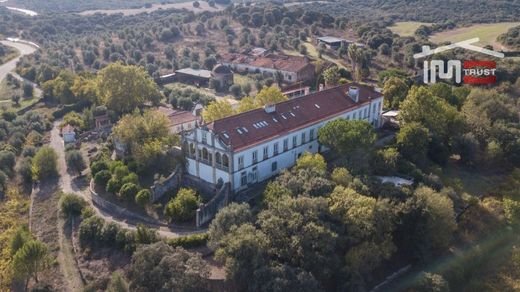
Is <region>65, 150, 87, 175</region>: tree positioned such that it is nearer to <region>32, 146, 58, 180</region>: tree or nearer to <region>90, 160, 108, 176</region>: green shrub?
<region>32, 146, 58, 180</region>: tree

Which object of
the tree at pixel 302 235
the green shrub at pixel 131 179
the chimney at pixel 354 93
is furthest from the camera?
the chimney at pixel 354 93

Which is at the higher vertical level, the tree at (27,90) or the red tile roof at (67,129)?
the tree at (27,90)

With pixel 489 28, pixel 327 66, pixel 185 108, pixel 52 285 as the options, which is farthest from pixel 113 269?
pixel 489 28

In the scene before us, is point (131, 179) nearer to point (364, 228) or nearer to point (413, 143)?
point (364, 228)

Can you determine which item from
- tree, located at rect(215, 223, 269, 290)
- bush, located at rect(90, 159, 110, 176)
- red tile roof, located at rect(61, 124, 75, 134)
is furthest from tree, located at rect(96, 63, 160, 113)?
tree, located at rect(215, 223, 269, 290)

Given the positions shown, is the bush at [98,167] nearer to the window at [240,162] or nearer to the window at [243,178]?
the window at [243,178]

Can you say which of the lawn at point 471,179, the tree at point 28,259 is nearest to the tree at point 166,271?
the tree at point 28,259
